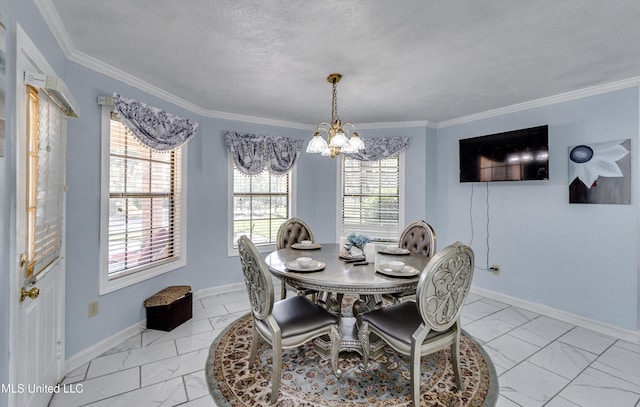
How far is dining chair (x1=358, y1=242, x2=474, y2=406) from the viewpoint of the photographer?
1.79 meters

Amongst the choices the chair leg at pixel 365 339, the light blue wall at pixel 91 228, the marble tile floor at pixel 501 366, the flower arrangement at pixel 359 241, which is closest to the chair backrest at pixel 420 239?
the flower arrangement at pixel 359 241

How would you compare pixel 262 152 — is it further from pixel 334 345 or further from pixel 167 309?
pixel 334 345

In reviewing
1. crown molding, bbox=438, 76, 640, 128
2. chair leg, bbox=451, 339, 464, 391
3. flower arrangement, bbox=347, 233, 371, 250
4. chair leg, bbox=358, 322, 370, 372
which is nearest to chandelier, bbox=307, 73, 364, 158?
flower arrangement, bbox=347, 233, 371, 250

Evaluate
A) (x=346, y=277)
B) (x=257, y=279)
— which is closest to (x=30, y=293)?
(x=257, y=279)

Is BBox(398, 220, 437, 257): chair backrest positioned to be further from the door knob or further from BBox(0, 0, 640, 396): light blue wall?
the door knob

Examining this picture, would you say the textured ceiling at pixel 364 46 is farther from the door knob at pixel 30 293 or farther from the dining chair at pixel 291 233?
the door knob at pixel 30 293

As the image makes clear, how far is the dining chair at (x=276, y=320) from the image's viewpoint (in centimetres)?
194

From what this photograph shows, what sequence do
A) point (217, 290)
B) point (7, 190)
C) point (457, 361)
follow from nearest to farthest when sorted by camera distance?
1. point (7, 190)
2. point (457, 361)
3. point (217, 290)

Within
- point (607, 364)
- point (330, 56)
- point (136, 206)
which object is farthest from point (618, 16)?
point (136, 206)

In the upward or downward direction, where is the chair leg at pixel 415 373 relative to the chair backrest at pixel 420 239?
downward

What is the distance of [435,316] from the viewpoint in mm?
1853

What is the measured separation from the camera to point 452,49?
7.23 feet

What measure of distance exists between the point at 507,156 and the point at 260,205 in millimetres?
3283

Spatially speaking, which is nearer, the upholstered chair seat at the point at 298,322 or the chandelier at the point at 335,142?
the upholstered chair seat at the point at 298,322
